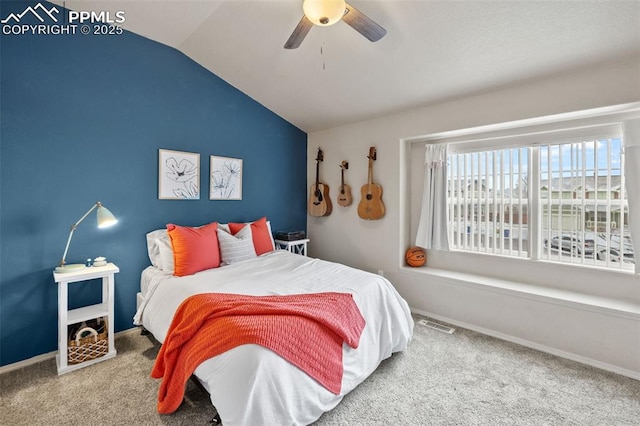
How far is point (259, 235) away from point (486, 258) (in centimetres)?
252

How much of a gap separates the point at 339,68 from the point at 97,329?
10.2 feet

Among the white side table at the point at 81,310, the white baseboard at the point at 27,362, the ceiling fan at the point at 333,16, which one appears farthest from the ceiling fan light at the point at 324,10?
the white baseboard at the point at 27,362

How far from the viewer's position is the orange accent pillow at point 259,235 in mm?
3182

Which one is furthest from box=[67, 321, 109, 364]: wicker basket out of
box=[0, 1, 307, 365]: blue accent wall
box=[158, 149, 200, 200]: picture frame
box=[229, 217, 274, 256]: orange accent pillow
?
box=[229, 217, 274, 256]: orange accent pillow

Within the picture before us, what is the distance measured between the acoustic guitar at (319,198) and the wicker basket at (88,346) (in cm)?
270

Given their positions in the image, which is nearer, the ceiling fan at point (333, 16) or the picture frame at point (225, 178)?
the ceiling fan at point (333, 16)

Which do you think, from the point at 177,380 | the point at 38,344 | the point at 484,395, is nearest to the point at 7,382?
the point at 38,344

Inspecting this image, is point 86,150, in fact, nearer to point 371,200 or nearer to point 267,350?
point 267,350

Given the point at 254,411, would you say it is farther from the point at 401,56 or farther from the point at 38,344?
the point at 401,56

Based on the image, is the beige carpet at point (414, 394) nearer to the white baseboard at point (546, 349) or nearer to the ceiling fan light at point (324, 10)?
the white baseboard at point (546, 349)

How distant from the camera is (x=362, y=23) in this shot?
5.76 ft

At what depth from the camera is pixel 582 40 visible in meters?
1.99

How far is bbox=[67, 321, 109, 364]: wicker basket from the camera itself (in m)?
2.15

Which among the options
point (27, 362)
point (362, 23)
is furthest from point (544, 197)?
point (27, 362)
